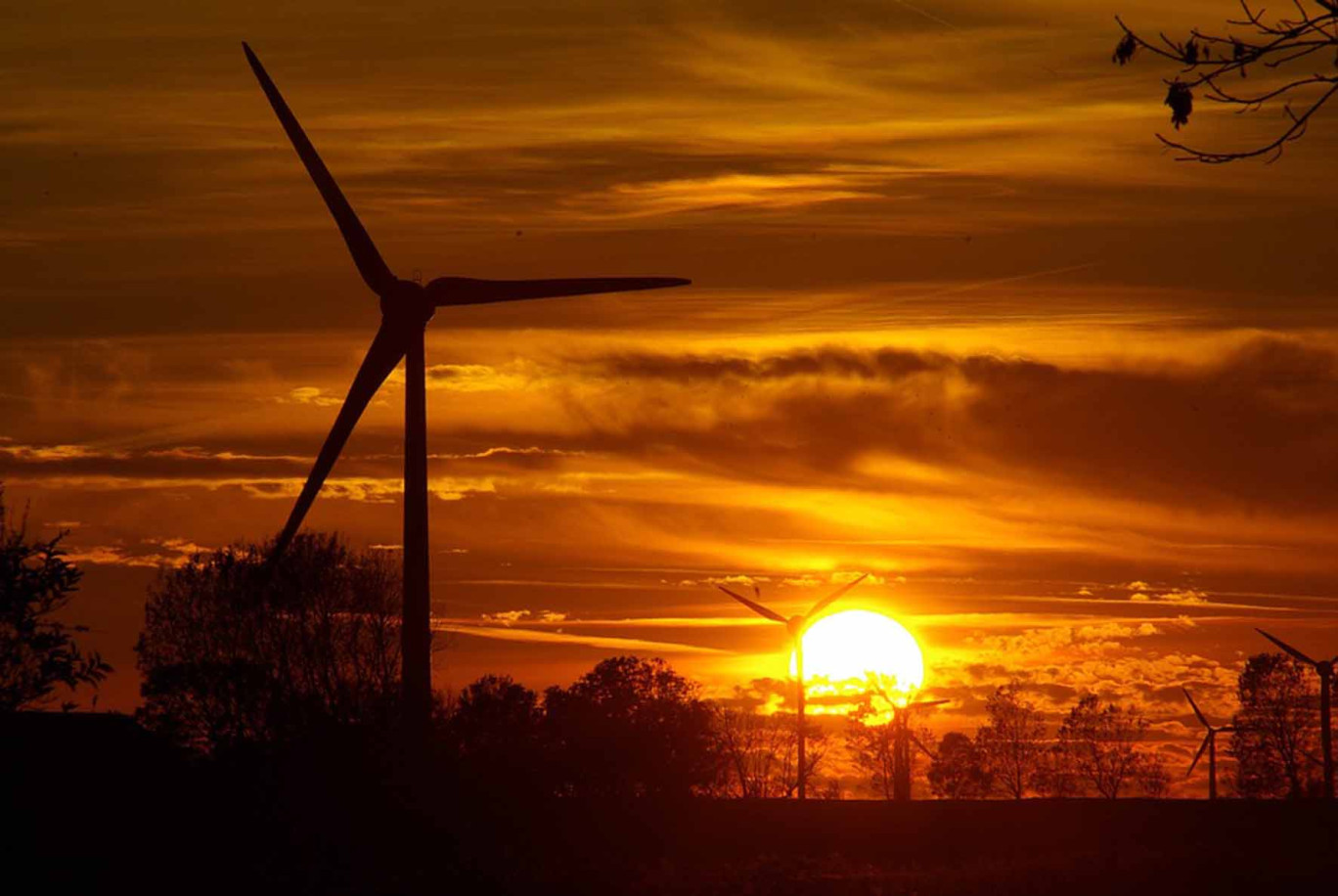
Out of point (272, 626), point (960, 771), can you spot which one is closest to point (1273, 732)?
point (960, 771)

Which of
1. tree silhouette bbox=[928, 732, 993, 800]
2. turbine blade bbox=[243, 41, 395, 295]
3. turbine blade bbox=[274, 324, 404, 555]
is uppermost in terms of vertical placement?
turbine blade bbox=[243, 41, 395, 295]

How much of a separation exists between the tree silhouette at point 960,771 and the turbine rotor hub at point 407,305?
134m

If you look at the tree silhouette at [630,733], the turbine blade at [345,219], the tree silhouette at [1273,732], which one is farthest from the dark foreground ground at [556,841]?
the tree silhouette at [1273,732]

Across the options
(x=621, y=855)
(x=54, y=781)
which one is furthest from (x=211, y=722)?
(x=621, y=855)

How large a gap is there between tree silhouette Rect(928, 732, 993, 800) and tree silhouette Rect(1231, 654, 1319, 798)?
32332 millimetres

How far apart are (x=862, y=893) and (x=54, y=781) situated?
76.4ft

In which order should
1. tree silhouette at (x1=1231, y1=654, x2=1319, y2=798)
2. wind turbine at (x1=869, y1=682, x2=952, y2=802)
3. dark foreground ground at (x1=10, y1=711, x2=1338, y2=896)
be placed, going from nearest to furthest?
dark foreground ground at (x1=10, y1=711, x2=1338, y2=896), wind turbine at (x1=869, y1=682, x2=952, y2=802), tree silhouette at (x1=1231, y1=654, x2=1319, y2=798)

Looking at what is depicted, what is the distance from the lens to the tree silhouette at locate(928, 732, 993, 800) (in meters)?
179

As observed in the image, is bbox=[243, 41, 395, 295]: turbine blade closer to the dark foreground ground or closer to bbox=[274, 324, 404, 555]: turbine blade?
bbox=[274, 324, 404, 555]: turbine blade

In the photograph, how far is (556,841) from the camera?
145 ft

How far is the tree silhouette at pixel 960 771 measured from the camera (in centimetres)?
17912

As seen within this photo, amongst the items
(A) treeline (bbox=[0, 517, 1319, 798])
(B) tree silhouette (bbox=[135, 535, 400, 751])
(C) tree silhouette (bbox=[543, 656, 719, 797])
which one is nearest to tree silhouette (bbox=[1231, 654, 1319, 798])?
(A) treeline (bbox=[0, 517, 1319, 798])

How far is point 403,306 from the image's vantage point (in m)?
52.0

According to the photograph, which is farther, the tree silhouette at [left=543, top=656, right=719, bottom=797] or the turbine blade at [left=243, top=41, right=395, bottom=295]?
the tree silhouette at [left=543, top=656, right=719, bottom=797]
